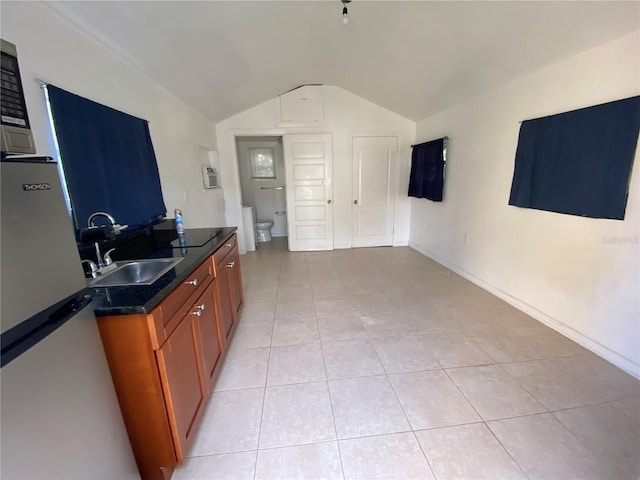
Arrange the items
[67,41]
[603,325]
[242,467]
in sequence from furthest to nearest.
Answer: [603,325]
[67,41]
[242,467]

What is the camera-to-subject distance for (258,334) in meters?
2.36

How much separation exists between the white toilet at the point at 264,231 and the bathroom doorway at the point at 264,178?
246 mm

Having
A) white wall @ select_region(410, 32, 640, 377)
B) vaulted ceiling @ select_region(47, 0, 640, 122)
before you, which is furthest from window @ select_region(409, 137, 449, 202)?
vaulted ceiling @ select_region(47, 0, 640, 122)

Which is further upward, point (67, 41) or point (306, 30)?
point (306, 30)

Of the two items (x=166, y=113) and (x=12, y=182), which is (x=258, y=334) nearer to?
(x=12, y=182)

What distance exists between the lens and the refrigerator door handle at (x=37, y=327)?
2.05ft

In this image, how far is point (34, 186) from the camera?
2.46 ft

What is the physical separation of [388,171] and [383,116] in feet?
2.88

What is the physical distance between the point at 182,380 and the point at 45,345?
69 cm

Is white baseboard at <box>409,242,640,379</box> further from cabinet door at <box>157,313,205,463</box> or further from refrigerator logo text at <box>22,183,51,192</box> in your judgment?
refrigerator logo text at <box>22,183,51,192</box>

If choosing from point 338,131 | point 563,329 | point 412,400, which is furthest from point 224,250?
point 338,131

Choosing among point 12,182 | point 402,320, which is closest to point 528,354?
point 402,320

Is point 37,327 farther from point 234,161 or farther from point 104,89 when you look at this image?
point 234,161

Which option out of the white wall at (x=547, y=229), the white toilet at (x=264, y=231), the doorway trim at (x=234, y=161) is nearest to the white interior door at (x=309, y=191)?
the doorway trim at (x=234, y=161)
